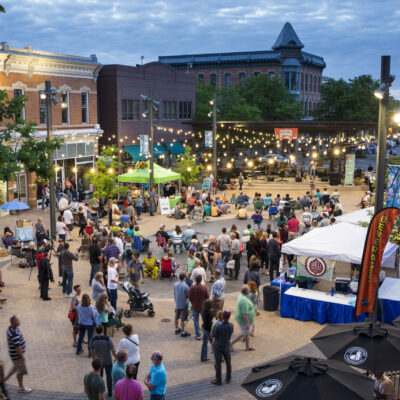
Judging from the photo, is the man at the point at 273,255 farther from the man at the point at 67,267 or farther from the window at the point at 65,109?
the window at the point at 65,109

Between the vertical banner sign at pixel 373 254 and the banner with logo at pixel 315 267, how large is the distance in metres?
4.36

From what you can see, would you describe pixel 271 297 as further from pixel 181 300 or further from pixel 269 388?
pixel 269 388

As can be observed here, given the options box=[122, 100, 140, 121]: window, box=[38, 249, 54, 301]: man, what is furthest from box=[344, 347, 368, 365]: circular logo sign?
box=[122, 100, 140, 121]: window

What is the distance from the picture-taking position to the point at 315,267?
1471 centimetres

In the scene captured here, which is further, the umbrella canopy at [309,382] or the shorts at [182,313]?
the shorts at [182,313]

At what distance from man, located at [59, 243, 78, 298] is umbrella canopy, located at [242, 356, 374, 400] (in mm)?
9137

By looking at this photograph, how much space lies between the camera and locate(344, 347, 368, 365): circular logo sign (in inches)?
329

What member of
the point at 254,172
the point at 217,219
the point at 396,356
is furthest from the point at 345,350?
the point at 254,172

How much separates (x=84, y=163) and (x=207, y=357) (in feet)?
90.9

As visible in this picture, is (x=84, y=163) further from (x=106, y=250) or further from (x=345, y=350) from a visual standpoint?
(x=345, y=350)

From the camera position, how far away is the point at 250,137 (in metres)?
56.5

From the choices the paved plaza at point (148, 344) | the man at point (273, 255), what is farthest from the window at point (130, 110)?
the man at point (273, 255)

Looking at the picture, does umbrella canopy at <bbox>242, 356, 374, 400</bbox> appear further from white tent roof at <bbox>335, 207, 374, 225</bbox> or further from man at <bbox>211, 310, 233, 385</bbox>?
white tent roof at <bbox>335, 207, 374, 225</bbox>

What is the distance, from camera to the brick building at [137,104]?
4188 cm
